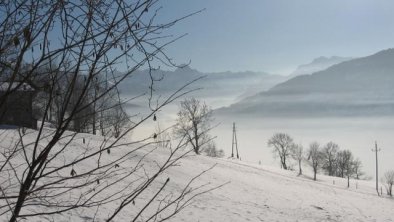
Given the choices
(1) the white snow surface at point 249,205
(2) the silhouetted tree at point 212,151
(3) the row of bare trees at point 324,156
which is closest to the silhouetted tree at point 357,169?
(3) the row of bare trees at point 324,156

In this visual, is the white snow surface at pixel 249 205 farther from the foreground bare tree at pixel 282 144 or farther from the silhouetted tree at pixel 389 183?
the foreground bare tree at pixel 282 144

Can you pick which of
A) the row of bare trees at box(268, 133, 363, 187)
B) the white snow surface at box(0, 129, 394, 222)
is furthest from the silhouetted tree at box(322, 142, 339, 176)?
the white snow surface at box(0, 129, 394, 222)

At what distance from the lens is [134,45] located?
2.10 m

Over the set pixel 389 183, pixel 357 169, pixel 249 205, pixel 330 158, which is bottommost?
pixel 357 169

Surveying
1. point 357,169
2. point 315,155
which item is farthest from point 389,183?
point 357,169

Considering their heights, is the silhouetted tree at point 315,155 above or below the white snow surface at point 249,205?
below

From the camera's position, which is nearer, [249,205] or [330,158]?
[249,205]

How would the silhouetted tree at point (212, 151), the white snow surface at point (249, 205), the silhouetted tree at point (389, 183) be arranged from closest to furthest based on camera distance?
the white snow surface at point (249, 205), the silhouetted tree at point (389, 183), the silhouetted tree at point (212, 151)

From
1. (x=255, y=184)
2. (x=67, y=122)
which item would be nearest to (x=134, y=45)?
(x=67, y=122)

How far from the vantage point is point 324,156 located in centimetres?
12050

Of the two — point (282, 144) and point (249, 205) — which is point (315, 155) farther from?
point (249, 205)

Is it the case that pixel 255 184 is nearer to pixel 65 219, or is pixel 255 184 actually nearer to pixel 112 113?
pixel 65 219

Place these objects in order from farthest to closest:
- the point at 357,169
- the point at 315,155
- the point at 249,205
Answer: the point at 357,169
the point at 315,155
the point at 249,205

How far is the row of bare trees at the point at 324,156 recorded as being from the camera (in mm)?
117250
